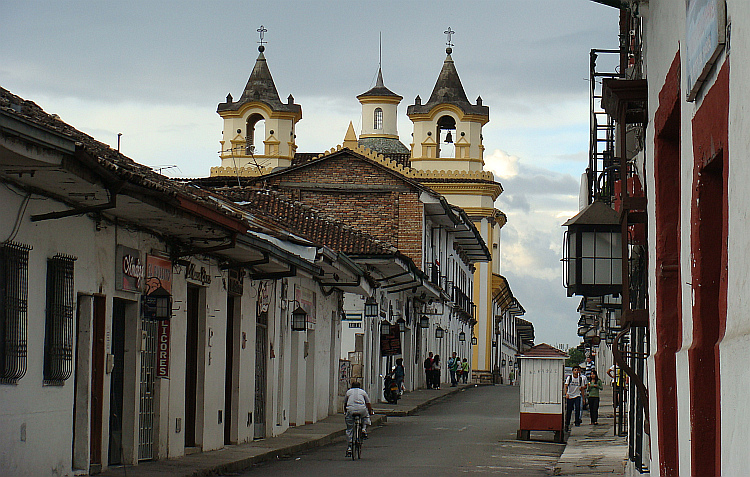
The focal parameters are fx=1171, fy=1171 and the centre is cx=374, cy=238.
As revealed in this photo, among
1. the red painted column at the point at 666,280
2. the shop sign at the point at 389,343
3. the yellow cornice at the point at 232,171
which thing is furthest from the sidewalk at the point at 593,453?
the yellow cornice at the point at 232,171

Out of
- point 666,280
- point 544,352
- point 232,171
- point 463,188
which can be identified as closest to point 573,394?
point 544,352

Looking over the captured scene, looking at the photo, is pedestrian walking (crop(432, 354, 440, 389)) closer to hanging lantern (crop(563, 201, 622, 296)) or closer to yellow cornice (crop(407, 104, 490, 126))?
yellow cornice (crop(407, 104, 490, 126))

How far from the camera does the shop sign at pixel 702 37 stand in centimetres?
580

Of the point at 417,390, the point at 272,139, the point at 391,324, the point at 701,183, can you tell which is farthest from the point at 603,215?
the point at 272,139

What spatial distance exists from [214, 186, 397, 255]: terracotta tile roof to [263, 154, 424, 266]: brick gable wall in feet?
21.2

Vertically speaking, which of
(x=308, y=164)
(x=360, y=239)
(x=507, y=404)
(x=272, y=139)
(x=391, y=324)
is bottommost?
(x=507, y=404)

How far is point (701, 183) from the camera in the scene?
22.5 feet

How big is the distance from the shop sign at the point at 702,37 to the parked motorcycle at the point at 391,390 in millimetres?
27582

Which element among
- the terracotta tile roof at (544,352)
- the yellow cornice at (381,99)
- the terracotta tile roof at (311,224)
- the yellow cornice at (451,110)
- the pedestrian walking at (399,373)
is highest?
the yellow cornice at (381,99)

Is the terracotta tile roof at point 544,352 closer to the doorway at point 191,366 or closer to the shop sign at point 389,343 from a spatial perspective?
the doorway at point 191,366

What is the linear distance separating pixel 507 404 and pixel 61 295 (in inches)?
1023

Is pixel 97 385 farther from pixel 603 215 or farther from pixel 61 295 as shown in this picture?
pixel 603 215

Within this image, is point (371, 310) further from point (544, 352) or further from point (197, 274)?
point (197, 274)

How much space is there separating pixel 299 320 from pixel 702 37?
1673cm
